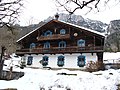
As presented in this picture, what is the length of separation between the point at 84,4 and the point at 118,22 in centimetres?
7285

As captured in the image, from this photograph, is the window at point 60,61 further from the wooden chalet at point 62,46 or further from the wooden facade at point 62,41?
the wooden facade at point 62,41

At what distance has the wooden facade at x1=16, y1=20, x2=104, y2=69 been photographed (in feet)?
102

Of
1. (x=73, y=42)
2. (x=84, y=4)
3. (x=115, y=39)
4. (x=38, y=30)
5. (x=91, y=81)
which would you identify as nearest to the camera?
(x=84, y=4)

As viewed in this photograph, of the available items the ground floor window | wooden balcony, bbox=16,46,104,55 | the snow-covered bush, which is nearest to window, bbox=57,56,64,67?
wooden balcony, bbox=16,46,104,55

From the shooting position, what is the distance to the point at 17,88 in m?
14.8

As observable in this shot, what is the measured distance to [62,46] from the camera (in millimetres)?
33750

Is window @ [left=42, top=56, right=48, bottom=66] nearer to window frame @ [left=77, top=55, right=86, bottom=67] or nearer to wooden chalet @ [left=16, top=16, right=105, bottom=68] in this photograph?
wooden chalet @ [left=16, top=16, right=105, bottom=68]

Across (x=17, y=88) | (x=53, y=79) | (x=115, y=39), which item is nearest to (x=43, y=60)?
(x=53, y=79)

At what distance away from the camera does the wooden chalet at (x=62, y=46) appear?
31141 millimetres

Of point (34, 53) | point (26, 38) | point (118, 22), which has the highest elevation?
point (118, 22)

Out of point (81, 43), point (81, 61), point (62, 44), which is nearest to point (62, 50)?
point (62, 44)

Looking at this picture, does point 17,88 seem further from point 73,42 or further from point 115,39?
point 115,39

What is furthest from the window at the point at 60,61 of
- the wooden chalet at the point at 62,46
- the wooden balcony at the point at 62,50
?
the wooden balcony at the point at 62,50

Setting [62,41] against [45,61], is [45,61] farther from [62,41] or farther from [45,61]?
[62,41]
